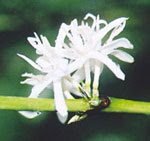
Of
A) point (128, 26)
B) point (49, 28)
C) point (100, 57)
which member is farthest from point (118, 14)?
point (100, 57)

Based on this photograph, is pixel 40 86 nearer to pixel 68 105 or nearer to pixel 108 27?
pixel 68 105

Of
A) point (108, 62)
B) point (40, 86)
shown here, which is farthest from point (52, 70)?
point (108, 62)

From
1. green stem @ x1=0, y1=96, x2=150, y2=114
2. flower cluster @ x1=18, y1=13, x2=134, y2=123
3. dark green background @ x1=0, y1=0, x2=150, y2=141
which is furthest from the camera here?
dark green background @ x1=0, y1=0, x2=150, y2=141

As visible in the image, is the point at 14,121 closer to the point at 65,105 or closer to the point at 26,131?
the point at 26,131

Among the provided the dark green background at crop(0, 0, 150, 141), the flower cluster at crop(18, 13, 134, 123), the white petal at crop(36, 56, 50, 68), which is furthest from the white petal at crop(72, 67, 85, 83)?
the dark green background at crop(0, 0, 150, 141)

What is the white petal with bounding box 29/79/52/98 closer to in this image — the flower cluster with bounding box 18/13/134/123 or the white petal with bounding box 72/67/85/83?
the flower cluster with bounding box 18/13/134/123
